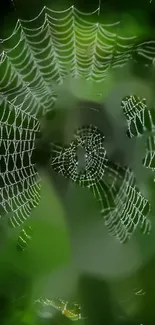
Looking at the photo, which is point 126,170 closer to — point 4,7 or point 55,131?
point 55,131

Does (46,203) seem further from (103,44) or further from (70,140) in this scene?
(103,44)

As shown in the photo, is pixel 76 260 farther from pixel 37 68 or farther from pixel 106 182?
pixel 37 68

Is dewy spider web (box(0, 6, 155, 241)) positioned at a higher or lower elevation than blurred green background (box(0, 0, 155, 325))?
higher

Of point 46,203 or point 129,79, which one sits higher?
point 129,79

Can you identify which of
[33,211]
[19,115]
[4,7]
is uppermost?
A: [4,7]

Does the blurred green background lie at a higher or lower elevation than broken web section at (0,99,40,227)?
lower

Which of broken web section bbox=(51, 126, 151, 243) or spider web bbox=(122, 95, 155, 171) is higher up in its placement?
spider web bbox=(122, 95, 155, 171)

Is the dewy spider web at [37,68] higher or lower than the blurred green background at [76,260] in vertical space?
higher

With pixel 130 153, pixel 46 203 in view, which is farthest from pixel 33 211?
pixel 130 153
